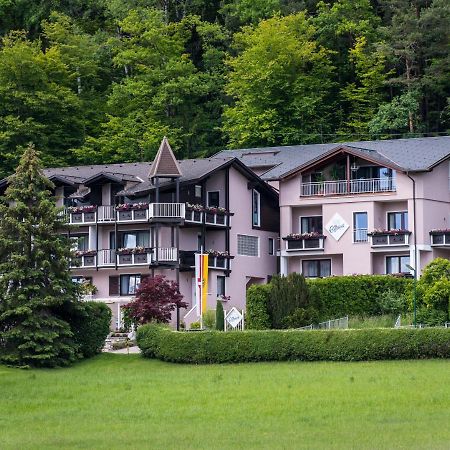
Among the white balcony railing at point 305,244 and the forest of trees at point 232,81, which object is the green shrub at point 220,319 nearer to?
the white balcony railing at point 305,244

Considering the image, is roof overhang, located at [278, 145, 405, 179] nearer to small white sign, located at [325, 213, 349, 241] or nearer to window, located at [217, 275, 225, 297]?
small white sign, located at [325, 213, 349, 241]

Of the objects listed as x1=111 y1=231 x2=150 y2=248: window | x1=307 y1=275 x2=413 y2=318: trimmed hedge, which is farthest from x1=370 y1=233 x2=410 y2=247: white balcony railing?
x1=111 y1=231 x2=150 y2=248: window

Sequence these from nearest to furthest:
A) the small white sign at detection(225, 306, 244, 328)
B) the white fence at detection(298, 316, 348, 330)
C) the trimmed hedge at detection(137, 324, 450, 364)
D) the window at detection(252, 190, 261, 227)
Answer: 1. the trimmed hedge at detection(137, 324, 450, 364)
2. the white fence at detection(298, 316, 348, 330)
3. the small white sign at detection(225, 306, 244, 328)
4. the window at detection(252, 190, 261, 227)

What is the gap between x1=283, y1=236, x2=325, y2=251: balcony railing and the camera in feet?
267

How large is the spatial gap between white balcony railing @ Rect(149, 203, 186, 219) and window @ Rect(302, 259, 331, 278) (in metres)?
8.63

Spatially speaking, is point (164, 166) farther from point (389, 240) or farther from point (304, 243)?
point (389, 240)

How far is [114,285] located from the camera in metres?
81.4

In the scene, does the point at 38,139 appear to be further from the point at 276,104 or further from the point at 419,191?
the point at 419,191

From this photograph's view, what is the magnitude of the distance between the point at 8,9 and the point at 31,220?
58518 millimetres

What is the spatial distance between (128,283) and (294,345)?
78.7ft

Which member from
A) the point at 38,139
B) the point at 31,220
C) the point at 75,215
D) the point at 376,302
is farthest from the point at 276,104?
the point at 31,220

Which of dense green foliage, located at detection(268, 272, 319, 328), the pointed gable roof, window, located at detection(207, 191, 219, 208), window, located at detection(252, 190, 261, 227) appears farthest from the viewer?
window, located at detection(252, 190, 261, 227)

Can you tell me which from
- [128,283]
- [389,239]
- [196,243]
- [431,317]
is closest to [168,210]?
[196,243]

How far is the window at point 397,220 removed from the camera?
79938mm
